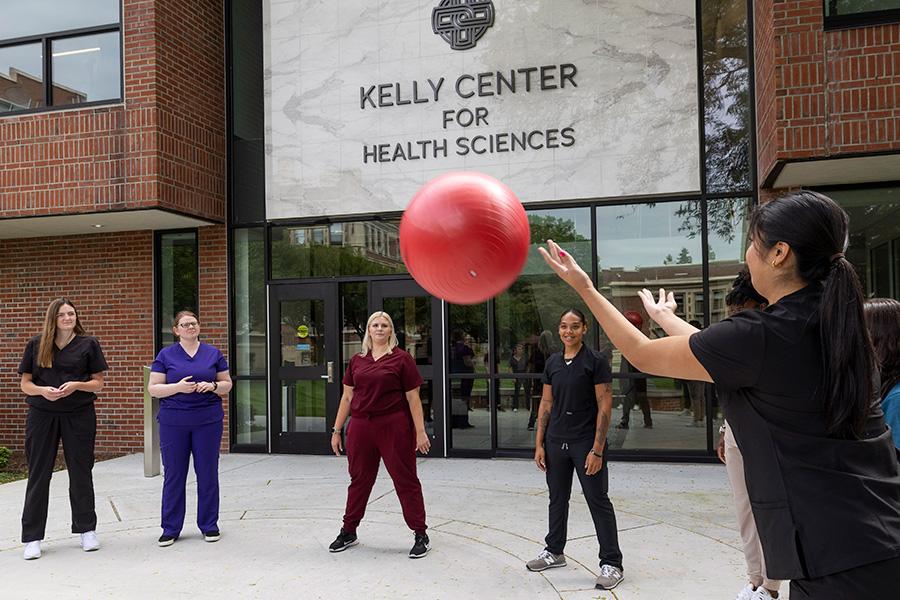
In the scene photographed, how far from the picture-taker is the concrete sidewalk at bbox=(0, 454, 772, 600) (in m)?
4.76

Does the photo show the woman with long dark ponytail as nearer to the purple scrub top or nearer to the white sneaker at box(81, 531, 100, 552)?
the purple scrub top

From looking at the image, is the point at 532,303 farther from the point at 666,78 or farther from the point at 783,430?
the point at 783,430

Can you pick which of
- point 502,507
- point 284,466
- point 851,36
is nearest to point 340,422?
point 502,507

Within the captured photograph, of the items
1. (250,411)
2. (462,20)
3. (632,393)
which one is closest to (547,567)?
(632,393)

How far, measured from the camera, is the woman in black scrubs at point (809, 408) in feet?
Result: 6.05

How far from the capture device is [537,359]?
9477mm

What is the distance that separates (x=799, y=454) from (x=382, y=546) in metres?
4.22

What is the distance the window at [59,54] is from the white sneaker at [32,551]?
5801 millimetres

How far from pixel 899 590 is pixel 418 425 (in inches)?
157

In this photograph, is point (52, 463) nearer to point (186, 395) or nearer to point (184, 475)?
point (184, 475)

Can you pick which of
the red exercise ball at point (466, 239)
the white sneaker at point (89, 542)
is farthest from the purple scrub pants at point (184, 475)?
the red exercise ball at point (466, 239)

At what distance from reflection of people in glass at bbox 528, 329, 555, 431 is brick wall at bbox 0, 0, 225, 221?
4716 mm

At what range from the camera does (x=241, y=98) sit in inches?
417

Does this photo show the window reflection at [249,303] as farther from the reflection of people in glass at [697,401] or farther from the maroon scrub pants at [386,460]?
the reflection of people in glass at [697,401]
